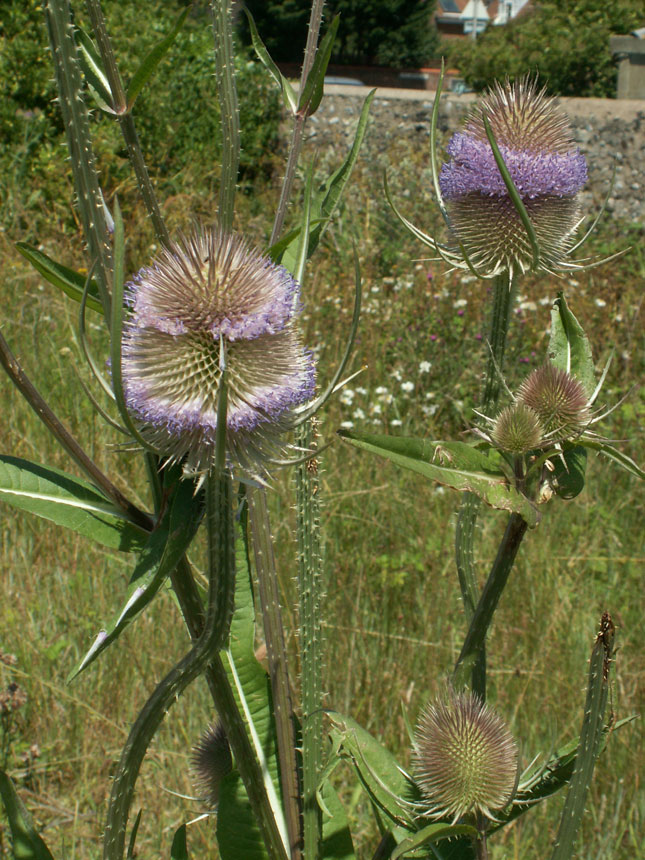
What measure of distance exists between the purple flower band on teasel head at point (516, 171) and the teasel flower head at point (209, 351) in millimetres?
757

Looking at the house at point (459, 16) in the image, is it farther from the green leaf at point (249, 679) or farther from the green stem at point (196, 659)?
the green stem at point (196, 659)

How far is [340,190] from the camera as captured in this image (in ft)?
5.04

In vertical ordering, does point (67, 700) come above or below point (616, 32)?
below

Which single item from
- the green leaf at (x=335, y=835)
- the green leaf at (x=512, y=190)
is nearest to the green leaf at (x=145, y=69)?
the green leaf at (x=512, y=190)

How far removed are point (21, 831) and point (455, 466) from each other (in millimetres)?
947

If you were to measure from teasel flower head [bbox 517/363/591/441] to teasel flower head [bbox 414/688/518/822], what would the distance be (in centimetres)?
51

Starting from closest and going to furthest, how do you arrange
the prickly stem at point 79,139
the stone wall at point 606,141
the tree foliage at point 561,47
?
the prickly stem at point 79,139 < the stone wall at point 606,141 < the tree foliage at point 561,47

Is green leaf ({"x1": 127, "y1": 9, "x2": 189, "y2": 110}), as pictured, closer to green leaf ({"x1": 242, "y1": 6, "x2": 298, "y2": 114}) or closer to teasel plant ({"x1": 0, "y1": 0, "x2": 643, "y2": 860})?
teasel plant ({"x1": 0, "y1": 0, "x2": 643, "y2": 860})

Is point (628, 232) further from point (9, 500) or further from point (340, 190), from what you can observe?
point (9, 500)

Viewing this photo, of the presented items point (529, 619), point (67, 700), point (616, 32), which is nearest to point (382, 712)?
point (529, 619)

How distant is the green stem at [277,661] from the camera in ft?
4.75

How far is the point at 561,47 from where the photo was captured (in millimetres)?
23453

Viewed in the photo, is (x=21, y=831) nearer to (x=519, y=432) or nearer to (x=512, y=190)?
(x=519, y=432)

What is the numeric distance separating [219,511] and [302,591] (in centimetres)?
46
